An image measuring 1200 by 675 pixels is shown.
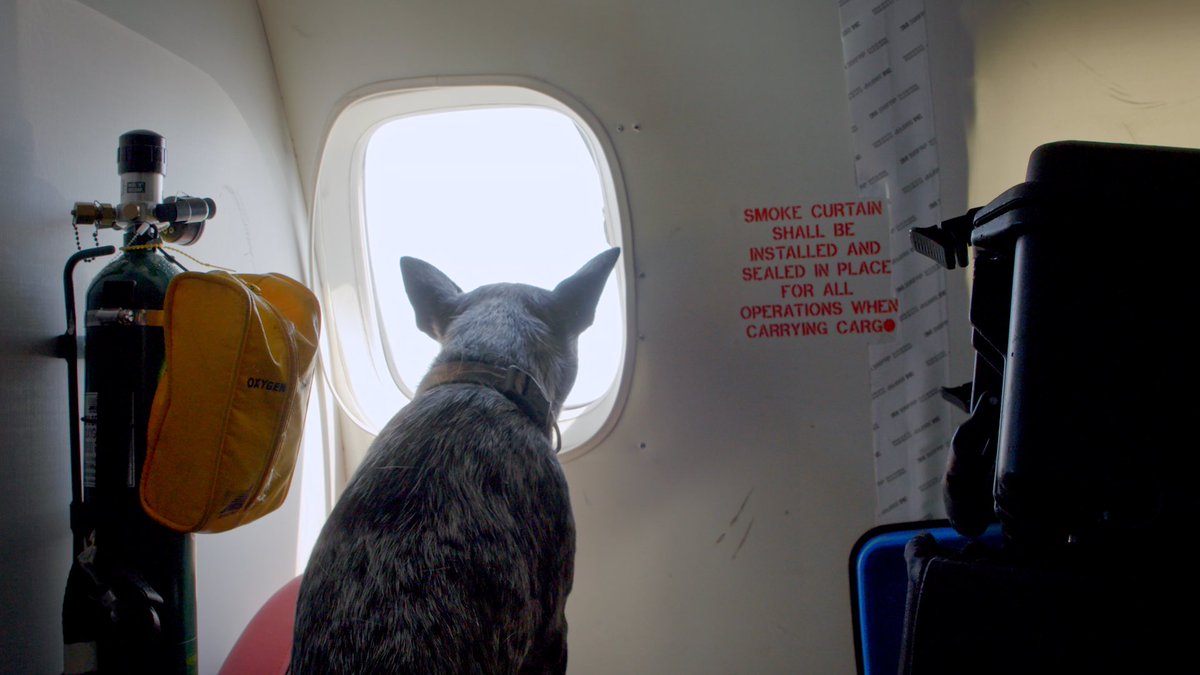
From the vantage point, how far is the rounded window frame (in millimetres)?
2229

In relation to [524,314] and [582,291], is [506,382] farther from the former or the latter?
[582,291]

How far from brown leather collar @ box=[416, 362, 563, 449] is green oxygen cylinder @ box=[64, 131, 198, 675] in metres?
0.57

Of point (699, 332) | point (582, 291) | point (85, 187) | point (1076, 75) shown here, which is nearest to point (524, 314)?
point (582, 291)

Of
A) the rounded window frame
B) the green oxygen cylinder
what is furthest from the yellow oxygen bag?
the rounded window frame

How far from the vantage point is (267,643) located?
5.81 feet

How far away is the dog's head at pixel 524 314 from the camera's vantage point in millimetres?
1824

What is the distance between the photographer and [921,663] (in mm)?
930

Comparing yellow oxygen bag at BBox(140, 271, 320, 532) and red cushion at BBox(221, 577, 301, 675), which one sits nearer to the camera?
yellow oxygen bag at BBox(140, 271, 320, 532)

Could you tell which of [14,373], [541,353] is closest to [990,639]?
[541,353]

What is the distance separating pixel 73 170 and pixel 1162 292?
1868 mm

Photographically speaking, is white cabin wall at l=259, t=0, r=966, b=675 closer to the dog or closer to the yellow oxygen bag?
the dog

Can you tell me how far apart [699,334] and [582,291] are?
46 centimetres

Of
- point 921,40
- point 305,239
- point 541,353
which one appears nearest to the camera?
point 541,353

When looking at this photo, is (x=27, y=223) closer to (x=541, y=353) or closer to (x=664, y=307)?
(x=541, y=353)
